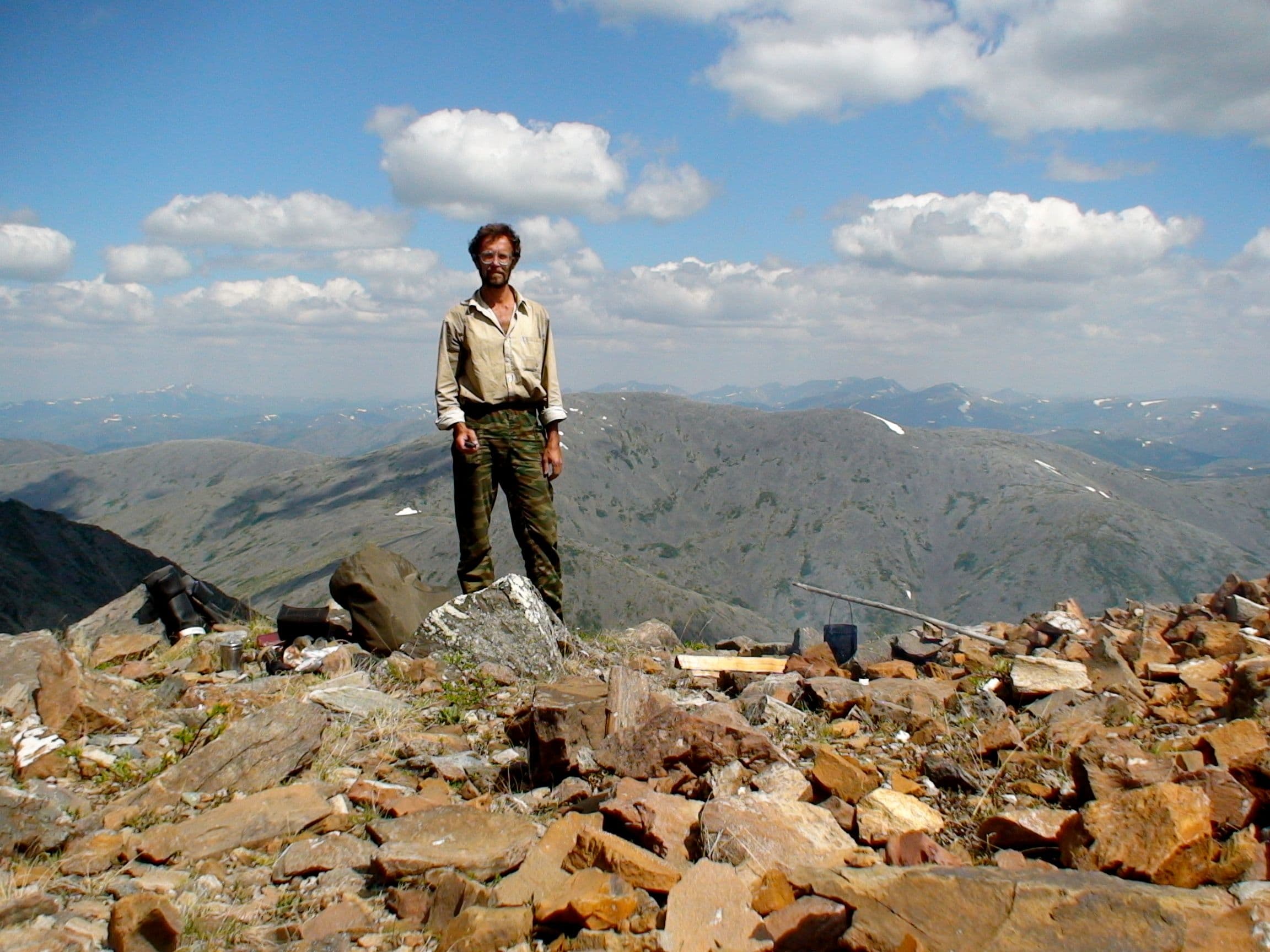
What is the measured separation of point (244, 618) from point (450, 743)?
5.76m

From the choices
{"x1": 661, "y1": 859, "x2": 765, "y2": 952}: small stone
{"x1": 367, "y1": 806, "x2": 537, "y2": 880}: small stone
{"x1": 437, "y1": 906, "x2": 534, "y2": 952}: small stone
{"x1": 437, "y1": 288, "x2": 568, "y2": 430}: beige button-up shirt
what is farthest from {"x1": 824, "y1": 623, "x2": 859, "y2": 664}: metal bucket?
{"x1": 437, "y1": 906, "x2": 534, "y2": 952}: small stone

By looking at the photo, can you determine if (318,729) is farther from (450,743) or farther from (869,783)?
(869,783)

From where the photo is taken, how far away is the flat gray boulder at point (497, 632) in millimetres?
7445

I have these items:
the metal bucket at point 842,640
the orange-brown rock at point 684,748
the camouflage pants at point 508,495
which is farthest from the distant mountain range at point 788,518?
the orange-brown rock at point 684,748

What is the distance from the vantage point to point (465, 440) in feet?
24.6

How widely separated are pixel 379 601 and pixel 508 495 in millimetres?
1619

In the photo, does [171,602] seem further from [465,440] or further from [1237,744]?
[1237,744]

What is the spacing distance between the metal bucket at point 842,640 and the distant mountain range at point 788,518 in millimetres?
76751

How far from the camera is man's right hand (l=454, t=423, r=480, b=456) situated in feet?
24.6

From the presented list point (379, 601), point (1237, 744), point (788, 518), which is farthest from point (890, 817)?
point (788, 518)

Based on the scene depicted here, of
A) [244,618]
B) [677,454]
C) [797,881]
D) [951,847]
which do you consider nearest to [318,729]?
[797,881]

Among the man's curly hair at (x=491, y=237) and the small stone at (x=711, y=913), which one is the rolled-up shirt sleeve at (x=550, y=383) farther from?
the small stone at (x=711, y=913)

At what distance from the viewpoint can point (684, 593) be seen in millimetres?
84250

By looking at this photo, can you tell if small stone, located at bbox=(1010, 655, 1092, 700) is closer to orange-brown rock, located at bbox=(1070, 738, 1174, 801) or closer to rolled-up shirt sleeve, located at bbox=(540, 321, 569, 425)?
orange-brown rock, located at bbox=(1070, 738, 1174, 801)
